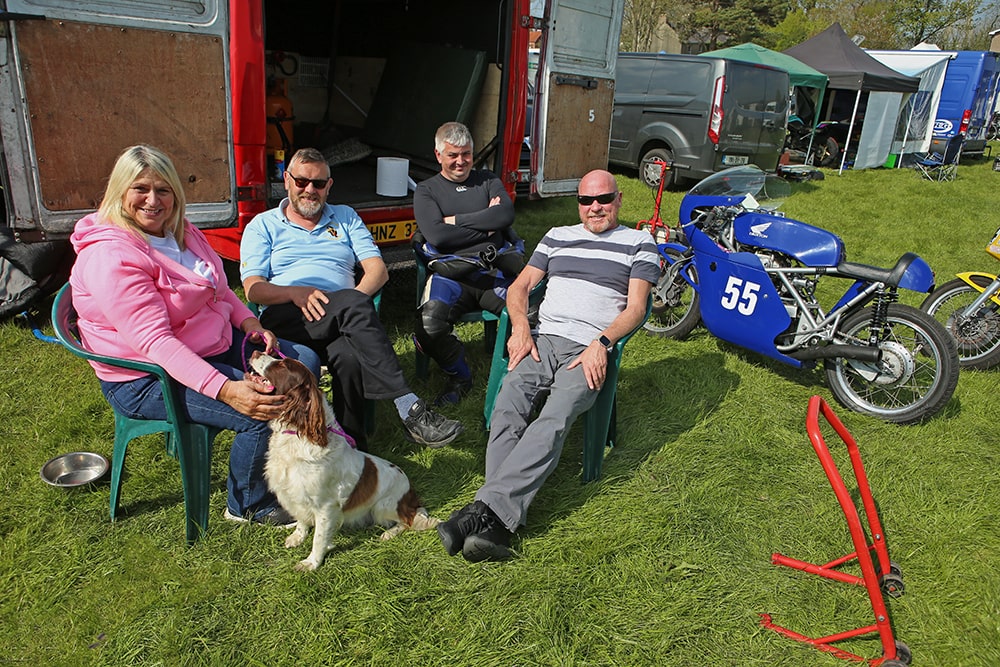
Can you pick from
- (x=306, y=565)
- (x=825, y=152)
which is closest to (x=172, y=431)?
(x=306, y=565)

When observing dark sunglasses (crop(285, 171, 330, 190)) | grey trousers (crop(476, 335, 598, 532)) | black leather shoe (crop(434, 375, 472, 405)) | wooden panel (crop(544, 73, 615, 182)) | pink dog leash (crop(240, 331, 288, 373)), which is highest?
wooden panel (crop(544, 73, 615, 182))

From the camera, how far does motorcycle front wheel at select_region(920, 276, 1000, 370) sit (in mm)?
4375

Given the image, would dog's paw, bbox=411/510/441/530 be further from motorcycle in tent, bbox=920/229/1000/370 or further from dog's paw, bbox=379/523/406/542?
motorcycle in tent, bbox=920/229/1000/370

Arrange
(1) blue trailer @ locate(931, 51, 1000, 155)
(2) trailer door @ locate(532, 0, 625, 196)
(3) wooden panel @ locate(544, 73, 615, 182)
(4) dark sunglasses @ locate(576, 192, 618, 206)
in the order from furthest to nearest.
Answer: (1) blue trailer @ locate(931, 51, 1000, 155), (3) wooden panel @ locate(544, 73, 615, 182), (2) trailer door @ locate(532, 0, 625, 196), (4) dark sunglasses @ locate(576, 192, 618, 206)

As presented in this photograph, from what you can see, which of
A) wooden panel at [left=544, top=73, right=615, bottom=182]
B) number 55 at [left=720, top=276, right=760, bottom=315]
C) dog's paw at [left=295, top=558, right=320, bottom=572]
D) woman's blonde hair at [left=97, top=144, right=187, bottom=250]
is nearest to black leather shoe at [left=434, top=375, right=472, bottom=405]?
dog's paw at [left=295, top=558, right=320, bottom=572]

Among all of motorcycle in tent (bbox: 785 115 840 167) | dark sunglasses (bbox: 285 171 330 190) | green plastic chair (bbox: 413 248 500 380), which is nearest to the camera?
dark sunglasses (bbox: 285 171 330 190)

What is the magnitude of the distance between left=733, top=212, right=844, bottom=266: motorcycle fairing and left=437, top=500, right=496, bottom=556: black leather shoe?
2.44 m

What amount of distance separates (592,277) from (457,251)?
3.27ft

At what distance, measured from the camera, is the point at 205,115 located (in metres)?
3.30

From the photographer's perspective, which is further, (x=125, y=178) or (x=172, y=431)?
(x=172, y=431)

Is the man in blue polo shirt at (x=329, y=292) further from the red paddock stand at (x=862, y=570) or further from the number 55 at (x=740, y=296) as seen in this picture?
the number 55 at (x=740, y=296)

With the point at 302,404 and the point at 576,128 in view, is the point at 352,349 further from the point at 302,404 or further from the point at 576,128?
the point at 576,128

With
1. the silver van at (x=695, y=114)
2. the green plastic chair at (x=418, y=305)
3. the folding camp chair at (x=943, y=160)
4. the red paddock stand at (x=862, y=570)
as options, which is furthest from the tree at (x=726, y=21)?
the red paddock stand at (x=862, y=570)

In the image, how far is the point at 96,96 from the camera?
299 cm
